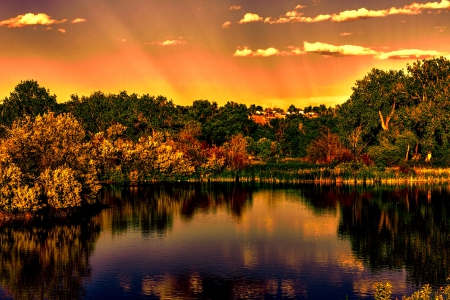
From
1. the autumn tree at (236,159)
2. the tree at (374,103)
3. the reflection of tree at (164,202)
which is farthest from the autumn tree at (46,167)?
the tree at (374,103)

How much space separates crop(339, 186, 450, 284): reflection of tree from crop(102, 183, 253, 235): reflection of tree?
54.7ft

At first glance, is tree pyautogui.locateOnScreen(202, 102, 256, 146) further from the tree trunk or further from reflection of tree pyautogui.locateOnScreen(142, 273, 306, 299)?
reflection of tree pyautogui.locateOnScreen(142, 273, 306, 299)

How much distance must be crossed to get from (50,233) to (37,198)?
239 inches

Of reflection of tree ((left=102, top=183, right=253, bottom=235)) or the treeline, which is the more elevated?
the treeline

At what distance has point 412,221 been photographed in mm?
70250

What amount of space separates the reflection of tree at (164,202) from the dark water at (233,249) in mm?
266

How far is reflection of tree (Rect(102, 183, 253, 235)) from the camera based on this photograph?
70312 mm

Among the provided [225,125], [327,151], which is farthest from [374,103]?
[225,125]

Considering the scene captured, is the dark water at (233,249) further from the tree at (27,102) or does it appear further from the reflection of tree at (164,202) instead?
the tree at (27,102)

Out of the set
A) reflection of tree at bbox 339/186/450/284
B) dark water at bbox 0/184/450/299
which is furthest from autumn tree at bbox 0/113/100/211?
reflection of tree at bbox 339/186/450/284

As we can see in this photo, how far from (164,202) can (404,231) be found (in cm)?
3656

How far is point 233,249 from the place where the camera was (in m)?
55.6

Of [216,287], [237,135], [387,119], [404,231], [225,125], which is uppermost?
[225,125]

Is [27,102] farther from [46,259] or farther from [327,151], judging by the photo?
[46,259]
